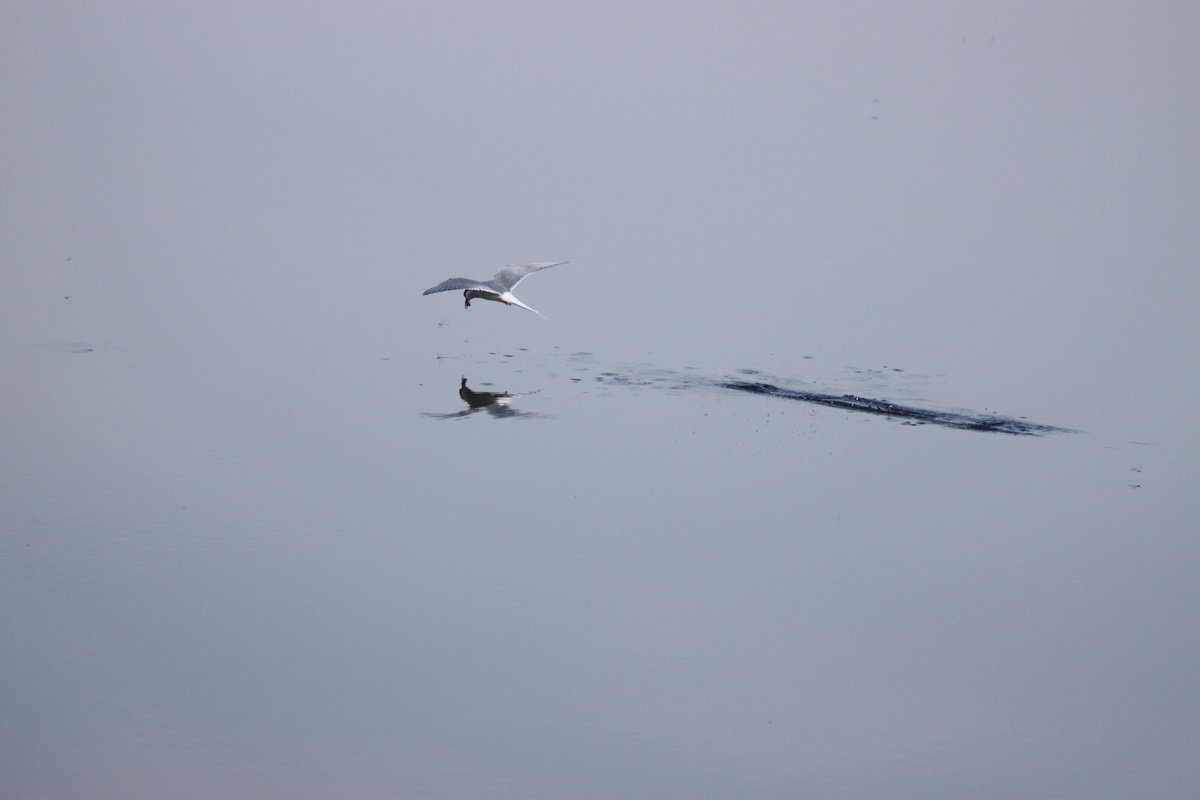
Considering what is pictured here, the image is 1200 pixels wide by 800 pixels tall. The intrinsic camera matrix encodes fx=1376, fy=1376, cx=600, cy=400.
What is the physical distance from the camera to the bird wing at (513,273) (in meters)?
14.9

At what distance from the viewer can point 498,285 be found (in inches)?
579

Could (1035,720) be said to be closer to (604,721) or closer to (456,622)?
(604,721)

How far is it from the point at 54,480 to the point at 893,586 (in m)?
5.80

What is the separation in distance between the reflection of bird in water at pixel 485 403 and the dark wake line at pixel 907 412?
211 centimetres

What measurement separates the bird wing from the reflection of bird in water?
221 cm

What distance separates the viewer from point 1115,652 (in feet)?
25.9

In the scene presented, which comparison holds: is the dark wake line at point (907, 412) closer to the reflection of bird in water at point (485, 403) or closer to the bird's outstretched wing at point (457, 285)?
the reflection of bird in water at point (485, 403)

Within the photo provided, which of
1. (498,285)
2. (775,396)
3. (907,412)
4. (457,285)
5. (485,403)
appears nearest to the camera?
(485,403)

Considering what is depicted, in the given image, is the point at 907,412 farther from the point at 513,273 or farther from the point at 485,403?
the point at 513,273

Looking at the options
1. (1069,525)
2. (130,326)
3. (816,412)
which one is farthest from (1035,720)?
(130,326)

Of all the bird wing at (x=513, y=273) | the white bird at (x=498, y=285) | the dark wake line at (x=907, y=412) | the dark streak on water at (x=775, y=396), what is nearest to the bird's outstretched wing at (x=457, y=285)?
the white bird at (x=498, y=285)

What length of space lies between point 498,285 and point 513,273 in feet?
1.46

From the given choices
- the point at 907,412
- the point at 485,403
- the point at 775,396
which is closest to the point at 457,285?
the point at 485,403

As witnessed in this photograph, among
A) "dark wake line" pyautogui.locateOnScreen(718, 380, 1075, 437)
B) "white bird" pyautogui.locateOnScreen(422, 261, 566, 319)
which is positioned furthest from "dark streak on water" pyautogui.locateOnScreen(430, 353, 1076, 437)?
"white bird" pyautogui.locateOnScreen(422, 261, 566, 319)
